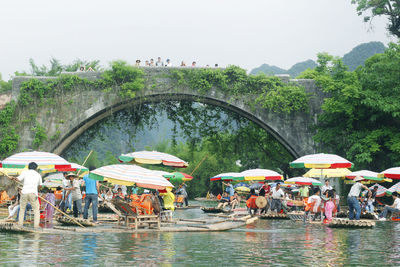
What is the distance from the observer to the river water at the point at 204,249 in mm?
7793

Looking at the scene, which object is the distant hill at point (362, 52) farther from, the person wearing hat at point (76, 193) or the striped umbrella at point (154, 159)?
the person wearing hat at point (76, 193)

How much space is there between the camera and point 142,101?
26797 millimetres

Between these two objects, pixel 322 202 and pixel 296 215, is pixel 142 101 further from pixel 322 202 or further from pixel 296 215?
pixel 322 202

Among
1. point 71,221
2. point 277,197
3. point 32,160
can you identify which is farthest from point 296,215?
point 32,160


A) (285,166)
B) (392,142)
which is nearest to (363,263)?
(392,142)

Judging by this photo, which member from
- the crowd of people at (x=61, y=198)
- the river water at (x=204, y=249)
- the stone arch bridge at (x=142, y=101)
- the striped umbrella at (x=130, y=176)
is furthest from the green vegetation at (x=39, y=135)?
the river water at (x=204, y=249)

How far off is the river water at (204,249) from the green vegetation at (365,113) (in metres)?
12.0

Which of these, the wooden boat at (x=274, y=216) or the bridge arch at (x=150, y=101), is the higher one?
the bridge arch at (x=150, y=101)

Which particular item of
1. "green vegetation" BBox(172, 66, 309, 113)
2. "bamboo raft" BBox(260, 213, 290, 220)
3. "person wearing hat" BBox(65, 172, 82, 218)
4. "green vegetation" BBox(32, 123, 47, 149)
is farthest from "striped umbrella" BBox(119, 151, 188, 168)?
"green vegetation" BBox(32, 123, 47, 149)

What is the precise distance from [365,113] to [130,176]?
1587 cm

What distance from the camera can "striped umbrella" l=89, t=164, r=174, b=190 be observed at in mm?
12289

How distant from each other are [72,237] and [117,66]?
1609 cm

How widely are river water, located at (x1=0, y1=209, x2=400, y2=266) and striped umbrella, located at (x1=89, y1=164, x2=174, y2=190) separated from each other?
3.81 ft

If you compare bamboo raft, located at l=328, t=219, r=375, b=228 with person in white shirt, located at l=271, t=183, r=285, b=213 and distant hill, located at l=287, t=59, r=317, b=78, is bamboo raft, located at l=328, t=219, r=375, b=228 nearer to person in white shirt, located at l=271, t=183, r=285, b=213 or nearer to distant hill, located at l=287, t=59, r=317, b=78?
person in white shirt, located at l=271, t=183, r=285, b=213
